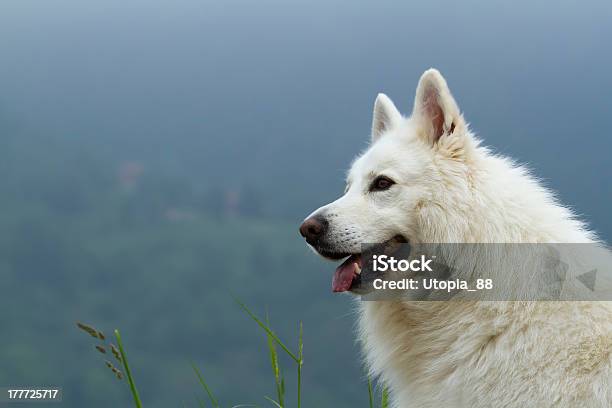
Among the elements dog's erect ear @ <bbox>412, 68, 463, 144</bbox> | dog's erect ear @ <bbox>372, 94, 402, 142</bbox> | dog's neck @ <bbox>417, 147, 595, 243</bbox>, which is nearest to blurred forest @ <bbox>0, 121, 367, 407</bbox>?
dog's erect ear @ <bbox>372, 94, 402, 142</bbox>

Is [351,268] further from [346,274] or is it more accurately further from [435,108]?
[435,108]

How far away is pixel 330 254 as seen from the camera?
4160mm

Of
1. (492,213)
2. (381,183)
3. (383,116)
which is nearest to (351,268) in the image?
(381,183)

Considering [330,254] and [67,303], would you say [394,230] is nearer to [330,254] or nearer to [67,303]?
[330,254]

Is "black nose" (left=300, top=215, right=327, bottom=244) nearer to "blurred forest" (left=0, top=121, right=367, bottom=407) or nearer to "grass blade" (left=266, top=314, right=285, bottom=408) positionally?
"grass blade" (left=266, top=314, right=285, bottom=408)

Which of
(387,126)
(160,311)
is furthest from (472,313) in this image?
(160,311)

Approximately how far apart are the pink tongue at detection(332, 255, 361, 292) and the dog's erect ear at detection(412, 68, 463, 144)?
2.73 feet

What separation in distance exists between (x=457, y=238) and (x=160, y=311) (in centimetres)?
15069

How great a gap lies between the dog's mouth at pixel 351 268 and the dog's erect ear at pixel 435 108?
0.66 meters

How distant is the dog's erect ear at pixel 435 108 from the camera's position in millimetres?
4285

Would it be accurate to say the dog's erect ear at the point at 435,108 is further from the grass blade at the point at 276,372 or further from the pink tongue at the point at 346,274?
the grass blade at the point at 276,372

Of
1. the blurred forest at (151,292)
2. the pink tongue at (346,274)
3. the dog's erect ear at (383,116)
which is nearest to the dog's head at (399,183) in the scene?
the pink tongue at (346,274)

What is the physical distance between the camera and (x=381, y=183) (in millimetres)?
4281

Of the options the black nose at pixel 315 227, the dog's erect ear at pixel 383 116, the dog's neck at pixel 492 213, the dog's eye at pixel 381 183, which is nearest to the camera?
the dog's neck at pixel 492 213
